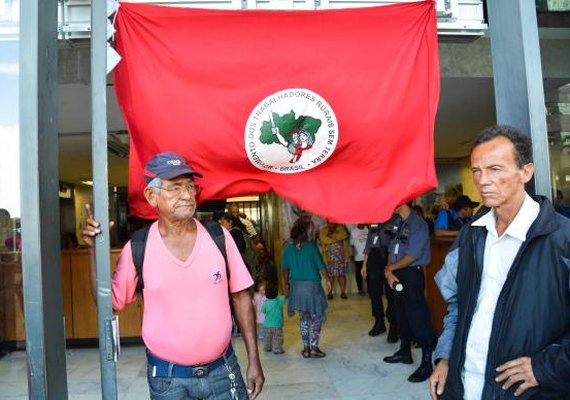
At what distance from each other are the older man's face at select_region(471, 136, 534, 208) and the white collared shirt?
0.08 meters

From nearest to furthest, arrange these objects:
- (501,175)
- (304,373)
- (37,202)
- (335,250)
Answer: (501,175) < (37,202) < (304,373) < (335,250)

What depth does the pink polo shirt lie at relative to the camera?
7.94 ft

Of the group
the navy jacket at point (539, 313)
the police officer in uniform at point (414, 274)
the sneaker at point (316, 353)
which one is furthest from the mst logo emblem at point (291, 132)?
the sneaker at point (316, 353)

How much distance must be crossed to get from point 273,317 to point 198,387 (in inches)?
152

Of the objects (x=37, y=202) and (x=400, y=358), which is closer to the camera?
(x=37, y=202)

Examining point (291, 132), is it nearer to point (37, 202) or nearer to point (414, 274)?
point (37, 202)

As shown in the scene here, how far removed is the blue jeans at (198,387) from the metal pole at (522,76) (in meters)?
1.89

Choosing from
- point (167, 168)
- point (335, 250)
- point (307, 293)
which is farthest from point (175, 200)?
point (335, 250)

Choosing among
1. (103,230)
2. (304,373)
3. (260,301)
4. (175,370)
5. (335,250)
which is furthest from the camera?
(335,250)

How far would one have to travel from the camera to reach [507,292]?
198cm

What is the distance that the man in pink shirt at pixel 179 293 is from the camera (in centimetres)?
242

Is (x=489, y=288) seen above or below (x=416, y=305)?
above

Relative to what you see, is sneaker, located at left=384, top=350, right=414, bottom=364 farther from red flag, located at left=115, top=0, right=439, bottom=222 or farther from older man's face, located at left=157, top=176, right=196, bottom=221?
older man's face, located at left=157, top=176, right=196, bottom=221

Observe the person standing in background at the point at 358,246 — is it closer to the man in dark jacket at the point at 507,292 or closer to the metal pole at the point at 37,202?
the man in dark jacket at the point at 507,292
